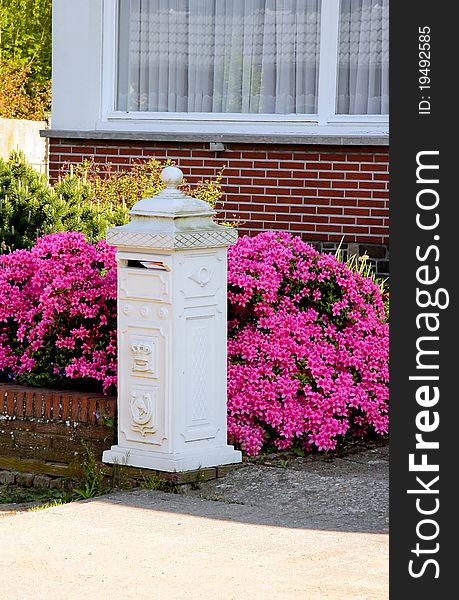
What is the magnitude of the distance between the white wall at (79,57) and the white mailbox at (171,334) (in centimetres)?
474

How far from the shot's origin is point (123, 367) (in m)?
6.31

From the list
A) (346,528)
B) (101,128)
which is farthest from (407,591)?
(101,128)

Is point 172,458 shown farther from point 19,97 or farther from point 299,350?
point 19,97

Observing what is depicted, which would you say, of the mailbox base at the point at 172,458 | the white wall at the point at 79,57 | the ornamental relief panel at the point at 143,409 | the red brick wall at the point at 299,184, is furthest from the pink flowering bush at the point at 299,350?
the white wall at the point at 79,57

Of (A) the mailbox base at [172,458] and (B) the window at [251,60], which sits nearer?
(A) the mailbox base at [172,458]

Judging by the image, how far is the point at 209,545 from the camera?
5.26 metres

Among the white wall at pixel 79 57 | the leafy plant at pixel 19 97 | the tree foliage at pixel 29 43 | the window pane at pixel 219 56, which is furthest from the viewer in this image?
the tree foliage at pixel 29 43

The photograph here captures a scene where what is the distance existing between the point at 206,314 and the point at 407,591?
2127 millimetres

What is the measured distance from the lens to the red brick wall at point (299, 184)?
32.1 ft

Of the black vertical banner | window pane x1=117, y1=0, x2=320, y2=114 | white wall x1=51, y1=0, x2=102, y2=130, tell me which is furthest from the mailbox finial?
white wall x1=51, y1=0, x2=102, y2=130

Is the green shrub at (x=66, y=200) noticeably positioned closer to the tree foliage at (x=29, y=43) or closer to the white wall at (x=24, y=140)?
the white wall at (x=24, y=140)

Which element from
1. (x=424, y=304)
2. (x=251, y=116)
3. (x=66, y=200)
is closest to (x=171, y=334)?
(x=424, y=304)

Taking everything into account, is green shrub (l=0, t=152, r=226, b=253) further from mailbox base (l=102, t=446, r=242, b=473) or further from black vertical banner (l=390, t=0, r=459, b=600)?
black vertical banner (l=390, t=0, r=459, b=600)

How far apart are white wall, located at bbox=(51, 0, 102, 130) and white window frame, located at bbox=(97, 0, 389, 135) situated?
68 millimetres
